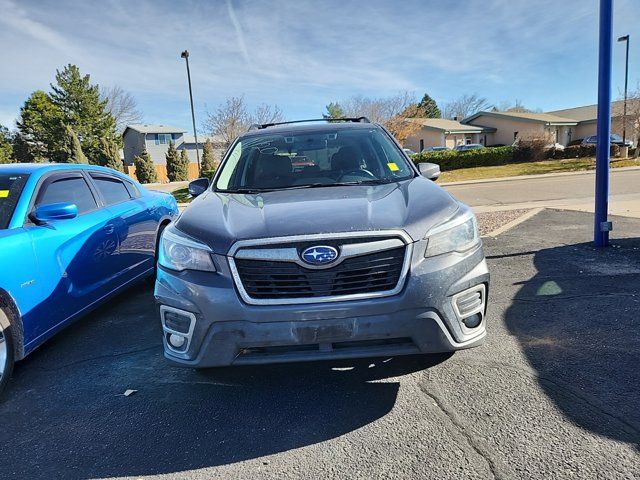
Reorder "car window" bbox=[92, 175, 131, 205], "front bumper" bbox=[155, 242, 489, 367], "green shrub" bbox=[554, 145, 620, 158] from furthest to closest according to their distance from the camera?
"green shrub" bbox=[554, 145, 620, 158], "car window" bbox=[92, 175, 131, 205], "front bumper" bbox=[155, 242, 489, 367]

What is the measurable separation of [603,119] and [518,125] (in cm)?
4896

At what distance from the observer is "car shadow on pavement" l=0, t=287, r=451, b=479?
252cm

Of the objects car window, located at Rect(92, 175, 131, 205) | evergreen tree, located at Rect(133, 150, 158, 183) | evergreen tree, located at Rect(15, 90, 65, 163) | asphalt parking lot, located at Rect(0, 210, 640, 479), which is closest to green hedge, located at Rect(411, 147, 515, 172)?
evergreen tree, located at Rect(133, 150, 158, 183)

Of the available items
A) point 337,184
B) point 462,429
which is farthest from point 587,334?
point 337,184

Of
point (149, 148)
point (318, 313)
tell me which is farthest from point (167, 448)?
point (149, 148)

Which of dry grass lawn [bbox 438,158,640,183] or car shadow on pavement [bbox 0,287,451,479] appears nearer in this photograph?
car shadow on pavement [bbox 0,287,451,479]

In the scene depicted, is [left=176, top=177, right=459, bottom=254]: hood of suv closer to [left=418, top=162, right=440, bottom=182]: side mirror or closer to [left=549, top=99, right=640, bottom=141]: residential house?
[left=418, top=162, right=440, bottom=182]: side mirror

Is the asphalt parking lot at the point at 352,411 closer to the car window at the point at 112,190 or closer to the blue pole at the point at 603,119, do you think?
the car window at the point at 112,190

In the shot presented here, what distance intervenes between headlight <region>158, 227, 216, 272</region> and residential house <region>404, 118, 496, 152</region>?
161 ft

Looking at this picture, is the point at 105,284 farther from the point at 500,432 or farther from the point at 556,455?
the point at 556,455

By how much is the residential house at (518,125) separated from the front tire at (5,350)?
49.5 m

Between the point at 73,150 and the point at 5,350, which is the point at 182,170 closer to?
the point at 73,150

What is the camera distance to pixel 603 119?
6160 millimetres

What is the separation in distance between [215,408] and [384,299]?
135cm
